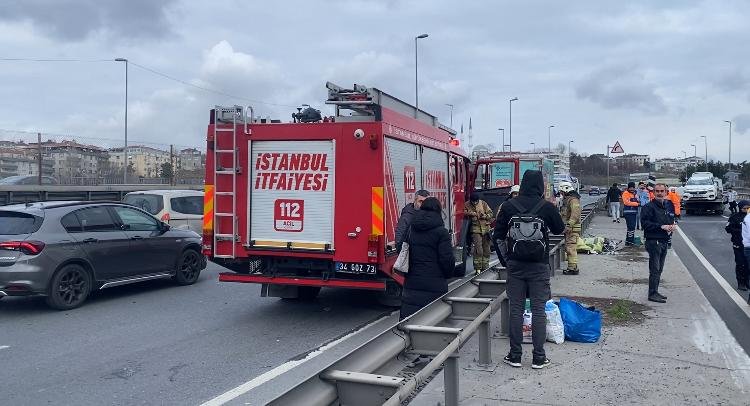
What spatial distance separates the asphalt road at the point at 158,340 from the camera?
5699mm

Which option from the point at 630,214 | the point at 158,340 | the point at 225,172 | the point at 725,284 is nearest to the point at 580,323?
the point at 225,172

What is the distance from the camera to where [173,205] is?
14117 millimetres

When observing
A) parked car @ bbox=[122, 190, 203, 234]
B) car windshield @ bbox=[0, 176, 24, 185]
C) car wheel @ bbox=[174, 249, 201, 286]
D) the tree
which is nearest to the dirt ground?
car wheel @ bbox=[174, 249, 201, 286]

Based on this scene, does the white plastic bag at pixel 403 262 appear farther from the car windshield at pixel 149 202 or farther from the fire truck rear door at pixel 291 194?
the car windshield at pixel 149 202

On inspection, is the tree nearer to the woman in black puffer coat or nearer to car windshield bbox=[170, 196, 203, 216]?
car windshield bbox=[170, 196, 203, 216]

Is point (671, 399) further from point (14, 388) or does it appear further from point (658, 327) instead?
point (14, 388)

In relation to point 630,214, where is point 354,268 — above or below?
below

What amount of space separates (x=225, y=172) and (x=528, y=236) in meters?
4.22

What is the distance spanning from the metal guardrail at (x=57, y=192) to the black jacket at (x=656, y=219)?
45.2 feet

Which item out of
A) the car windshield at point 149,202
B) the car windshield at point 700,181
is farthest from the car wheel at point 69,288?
the car windshield at point 700,181

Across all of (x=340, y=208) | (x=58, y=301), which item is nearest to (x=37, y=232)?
(x=58, y=301)

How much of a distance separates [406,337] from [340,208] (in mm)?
3386

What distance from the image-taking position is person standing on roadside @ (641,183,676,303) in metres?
9.02

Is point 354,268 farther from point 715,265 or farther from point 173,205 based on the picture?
point 715,265
